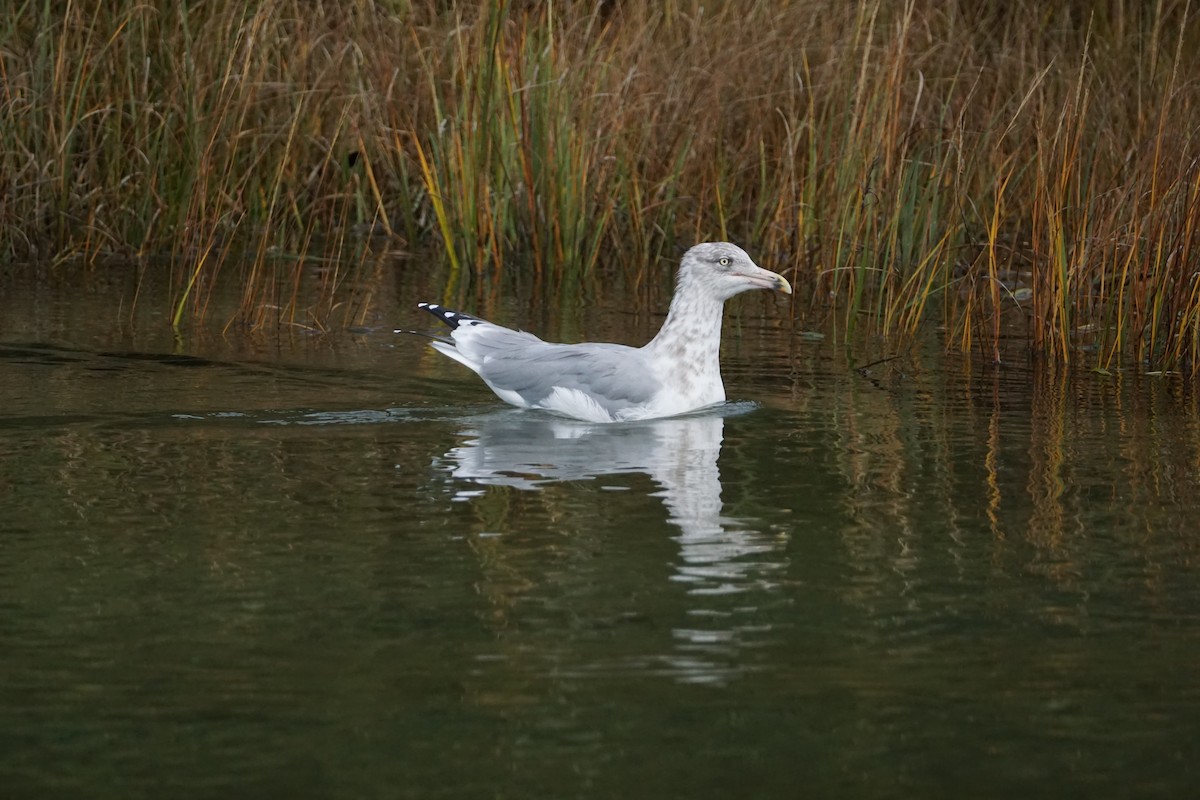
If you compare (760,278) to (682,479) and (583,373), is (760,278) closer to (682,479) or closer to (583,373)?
(583,373)

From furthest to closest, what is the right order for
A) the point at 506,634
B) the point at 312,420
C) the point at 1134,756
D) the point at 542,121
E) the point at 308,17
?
the point at 308,17 → the point at 542,121 → the point at 312,420 → the point at 506,634 → the point at 1134,756

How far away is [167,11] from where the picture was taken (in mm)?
10078

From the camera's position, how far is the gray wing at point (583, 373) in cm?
664

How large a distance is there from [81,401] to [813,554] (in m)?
3.08

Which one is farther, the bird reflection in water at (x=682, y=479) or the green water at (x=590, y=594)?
the bird reflection in water at (x=682, y=479)

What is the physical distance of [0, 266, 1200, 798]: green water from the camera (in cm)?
324

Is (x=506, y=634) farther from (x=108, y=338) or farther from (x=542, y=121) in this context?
(x=542, y=121)

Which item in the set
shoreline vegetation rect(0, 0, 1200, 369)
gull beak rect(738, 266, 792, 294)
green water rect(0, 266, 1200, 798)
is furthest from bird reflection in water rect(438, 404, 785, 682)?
shoreline vegetation rect(0, 0, 1200, 369)

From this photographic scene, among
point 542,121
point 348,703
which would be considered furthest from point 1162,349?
point 348,703

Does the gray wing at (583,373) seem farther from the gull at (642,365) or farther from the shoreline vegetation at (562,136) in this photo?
the shoreline vegetation at (562,136)

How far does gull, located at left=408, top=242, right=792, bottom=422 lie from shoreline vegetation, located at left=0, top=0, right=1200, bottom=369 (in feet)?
5.16

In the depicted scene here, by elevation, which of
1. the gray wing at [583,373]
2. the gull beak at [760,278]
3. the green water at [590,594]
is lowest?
the green water at [590,594]

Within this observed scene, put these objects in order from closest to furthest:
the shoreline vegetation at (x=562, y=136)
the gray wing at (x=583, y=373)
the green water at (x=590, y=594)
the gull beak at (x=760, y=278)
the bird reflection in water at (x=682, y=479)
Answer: the green water at (x=590, y=594) → the bird reflection in water at (x=682, y=479) → the gray wing at (x=583, y=373) → the gull beak at (x=760, y=278) → the shoreline vegetation at (x=562, y=136)

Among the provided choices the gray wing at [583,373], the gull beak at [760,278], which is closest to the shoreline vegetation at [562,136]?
the gull beak at [760,278]
